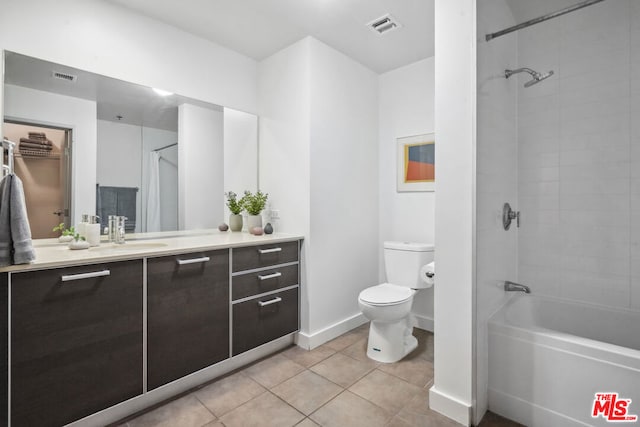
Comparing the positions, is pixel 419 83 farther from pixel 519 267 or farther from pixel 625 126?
pixel 519 267

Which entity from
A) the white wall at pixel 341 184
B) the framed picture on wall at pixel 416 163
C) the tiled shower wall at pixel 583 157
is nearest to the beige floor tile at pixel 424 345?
the white wall at pixel 341 184

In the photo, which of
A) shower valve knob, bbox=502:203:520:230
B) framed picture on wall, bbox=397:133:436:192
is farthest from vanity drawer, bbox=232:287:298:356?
shower valve knob, bbox=502:203:520:230

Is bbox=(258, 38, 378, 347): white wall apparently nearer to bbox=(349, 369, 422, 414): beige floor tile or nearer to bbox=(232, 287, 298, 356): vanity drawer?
bbox=(232, 287, 298, 356): vanity drawer

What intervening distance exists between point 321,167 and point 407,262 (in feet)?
3.46

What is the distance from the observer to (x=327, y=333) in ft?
8.52

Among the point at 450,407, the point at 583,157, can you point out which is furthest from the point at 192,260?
the point at 583,157

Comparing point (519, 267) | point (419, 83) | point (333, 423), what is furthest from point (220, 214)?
point (519, 267)

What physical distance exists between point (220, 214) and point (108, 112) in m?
1.08

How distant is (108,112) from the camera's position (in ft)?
6.77

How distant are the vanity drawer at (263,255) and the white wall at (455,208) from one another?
3.78 feet

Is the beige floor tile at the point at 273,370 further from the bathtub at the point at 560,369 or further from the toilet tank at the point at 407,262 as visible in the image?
the bathtub at the point at 560,369

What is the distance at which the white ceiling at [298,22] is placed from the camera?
6.79ft

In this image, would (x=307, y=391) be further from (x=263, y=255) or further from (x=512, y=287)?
(x=512, y=287)

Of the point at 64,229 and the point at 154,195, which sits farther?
Result: the point at 154,195
